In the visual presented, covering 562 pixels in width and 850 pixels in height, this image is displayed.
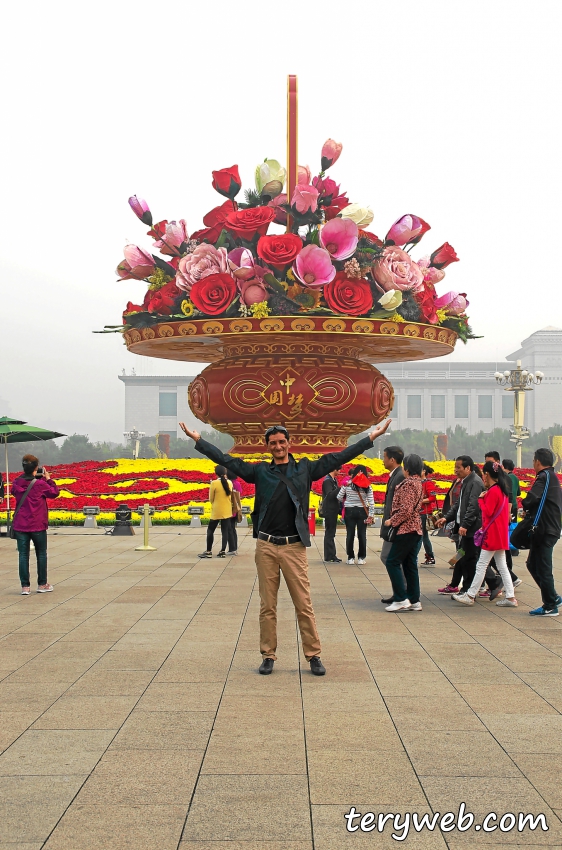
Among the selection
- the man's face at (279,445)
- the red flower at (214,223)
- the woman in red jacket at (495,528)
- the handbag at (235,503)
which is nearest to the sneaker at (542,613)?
the woman in red jacket at (495,528)

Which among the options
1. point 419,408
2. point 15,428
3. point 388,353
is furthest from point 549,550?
point 419,408

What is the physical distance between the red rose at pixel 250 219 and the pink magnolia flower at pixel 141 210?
96.9 inches

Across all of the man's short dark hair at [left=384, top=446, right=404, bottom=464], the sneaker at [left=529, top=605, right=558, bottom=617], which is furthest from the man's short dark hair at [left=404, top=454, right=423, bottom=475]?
the sneaker at [left=529, top=605, right=558, bottom=617]

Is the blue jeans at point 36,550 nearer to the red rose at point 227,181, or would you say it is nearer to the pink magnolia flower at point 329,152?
the red rose at point 227,181

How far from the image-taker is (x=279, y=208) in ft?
73.6

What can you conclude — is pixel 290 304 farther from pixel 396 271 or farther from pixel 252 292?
pixel 396 271

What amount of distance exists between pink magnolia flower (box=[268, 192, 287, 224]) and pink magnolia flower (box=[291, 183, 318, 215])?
845 millimetres

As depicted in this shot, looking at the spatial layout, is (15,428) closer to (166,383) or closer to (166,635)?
(166,635)

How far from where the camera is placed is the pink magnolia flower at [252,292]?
20.6 metres

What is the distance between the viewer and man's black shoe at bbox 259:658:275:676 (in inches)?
270

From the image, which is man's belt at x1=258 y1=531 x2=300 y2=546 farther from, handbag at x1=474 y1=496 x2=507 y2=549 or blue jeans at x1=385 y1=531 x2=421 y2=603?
handbag at x1=474 y1=496 x2=507 y2=549

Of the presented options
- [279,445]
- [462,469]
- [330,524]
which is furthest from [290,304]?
[279,445]

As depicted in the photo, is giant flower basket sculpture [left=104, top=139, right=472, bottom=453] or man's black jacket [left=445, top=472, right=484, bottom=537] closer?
man's black jacket [left=445, top=472, right=484, bottom=537]

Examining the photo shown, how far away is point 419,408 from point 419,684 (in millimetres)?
92944
